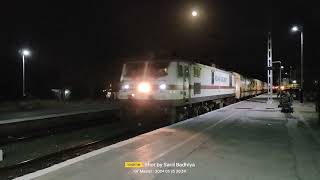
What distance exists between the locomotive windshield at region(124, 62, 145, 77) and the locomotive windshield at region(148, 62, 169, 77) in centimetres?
46

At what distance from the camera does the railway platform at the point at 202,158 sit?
24.7 ft

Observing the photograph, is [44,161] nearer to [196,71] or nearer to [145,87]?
[145,87]

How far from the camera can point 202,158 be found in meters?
9.05

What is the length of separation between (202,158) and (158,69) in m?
8.69

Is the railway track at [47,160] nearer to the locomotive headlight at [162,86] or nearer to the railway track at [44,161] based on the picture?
the railway track at [44,161]

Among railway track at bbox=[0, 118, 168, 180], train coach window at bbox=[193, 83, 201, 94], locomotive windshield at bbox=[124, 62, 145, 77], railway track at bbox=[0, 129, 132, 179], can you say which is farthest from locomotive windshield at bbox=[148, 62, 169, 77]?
railway track at bbox=[0, 129, 132, 179]

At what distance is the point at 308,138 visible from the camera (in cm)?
1267

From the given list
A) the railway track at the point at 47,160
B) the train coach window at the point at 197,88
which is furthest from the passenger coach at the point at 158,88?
the railway track at the point at 47,160

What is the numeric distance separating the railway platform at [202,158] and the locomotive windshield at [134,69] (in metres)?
4.72

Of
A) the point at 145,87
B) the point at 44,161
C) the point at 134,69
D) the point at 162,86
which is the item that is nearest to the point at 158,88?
the point at 162,86

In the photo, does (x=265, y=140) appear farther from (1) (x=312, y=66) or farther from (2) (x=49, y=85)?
(2) (x=49, y=85)

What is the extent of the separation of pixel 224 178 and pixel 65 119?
17.6 metres

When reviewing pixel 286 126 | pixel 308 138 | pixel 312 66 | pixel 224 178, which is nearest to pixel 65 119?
pixel 286 126

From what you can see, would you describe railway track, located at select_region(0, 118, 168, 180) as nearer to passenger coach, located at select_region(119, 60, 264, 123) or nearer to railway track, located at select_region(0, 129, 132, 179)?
railway track, located at select_region(0, 129, 132, 179)
